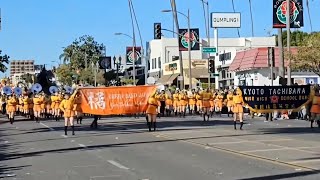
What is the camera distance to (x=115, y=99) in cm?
2992

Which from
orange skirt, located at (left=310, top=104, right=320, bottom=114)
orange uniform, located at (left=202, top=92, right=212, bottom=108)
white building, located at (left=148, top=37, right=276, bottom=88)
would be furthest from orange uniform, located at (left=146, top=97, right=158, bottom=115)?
white building, located at (left=148, top=37, right=276, bottom=88)

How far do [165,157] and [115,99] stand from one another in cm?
1369

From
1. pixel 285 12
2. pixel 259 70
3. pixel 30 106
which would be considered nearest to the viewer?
pixel 285 12

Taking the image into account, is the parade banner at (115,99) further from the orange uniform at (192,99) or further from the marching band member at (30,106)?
the orange uniform at (192,99)

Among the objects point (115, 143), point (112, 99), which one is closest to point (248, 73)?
point (112, 99)

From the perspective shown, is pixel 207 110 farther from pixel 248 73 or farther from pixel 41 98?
pixel 248 73

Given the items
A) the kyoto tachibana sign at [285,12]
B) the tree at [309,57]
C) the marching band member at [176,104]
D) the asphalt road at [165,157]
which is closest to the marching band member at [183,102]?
the marching band member at [176,104]

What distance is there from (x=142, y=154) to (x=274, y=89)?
1100cm

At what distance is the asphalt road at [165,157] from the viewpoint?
516 inches

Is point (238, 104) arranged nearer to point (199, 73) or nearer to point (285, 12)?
point (285, 12)

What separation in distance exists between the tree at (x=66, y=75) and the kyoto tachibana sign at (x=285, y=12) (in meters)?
87.6

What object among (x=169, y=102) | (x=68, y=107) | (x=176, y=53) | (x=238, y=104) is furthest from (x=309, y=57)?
(x=176, y=53)

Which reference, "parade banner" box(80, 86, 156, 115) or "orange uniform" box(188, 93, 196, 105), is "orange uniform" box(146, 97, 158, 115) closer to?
"parade banner" box(80, 86, 156, 115)

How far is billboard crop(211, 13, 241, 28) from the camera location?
268 ft
